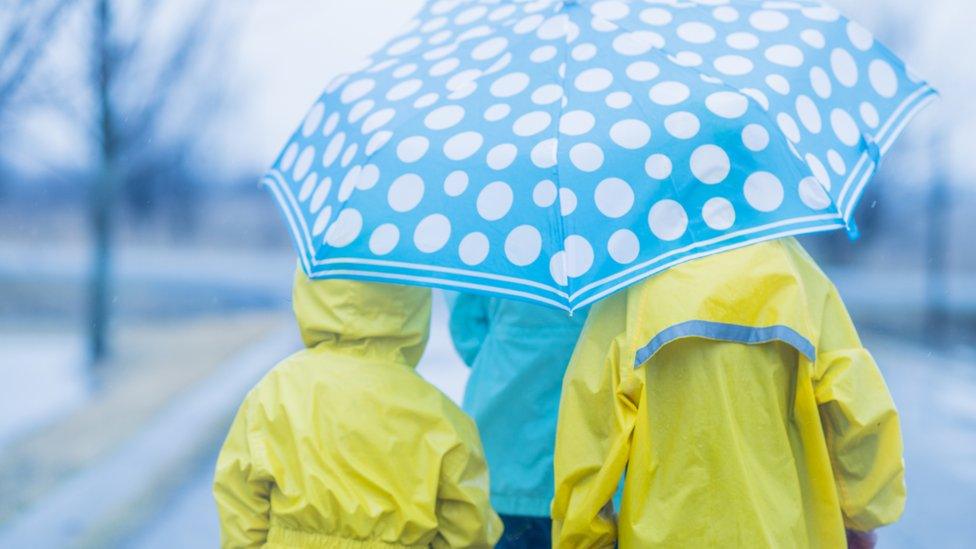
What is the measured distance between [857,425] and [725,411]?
30cm

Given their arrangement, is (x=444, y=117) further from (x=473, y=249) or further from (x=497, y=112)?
(x=473, y=249)

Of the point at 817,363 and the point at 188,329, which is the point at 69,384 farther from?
the point at 817,363

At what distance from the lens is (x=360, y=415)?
8.30 feet

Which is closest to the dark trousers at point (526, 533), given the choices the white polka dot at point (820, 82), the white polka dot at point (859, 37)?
Answer: the white polka dot at point (820, 82)

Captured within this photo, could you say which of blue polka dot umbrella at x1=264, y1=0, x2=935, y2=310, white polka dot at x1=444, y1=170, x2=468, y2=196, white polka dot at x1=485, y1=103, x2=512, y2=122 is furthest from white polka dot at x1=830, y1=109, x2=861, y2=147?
white polka dot at x1=444, y1=170, x2=468, y2=196

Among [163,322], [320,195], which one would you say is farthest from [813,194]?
[163,322]

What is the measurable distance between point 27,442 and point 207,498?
1901 mm

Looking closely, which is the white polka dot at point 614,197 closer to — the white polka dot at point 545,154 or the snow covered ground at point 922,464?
the white polka dot at point 545,154

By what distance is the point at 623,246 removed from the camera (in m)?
2.17

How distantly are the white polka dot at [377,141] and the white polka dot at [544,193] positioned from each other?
1.32ft

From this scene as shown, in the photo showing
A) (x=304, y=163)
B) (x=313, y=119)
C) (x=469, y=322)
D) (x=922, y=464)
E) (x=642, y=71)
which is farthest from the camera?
(x=922, y=464)

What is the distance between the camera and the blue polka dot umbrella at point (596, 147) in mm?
2182

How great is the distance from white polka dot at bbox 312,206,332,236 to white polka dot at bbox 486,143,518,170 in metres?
0.39

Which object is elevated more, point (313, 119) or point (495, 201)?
point (313, 119)
